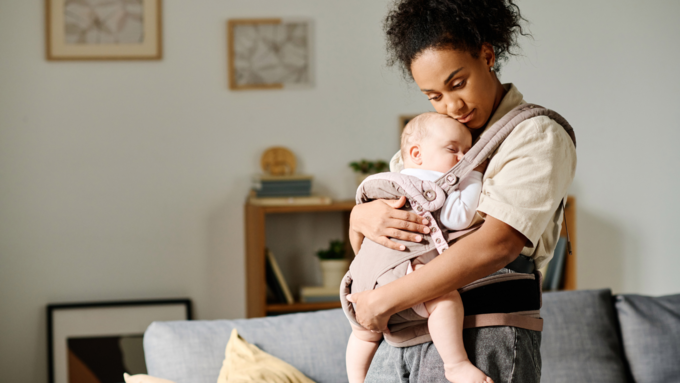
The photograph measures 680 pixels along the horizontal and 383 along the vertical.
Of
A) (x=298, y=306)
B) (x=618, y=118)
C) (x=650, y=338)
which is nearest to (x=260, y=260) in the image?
(x=298, y=306)

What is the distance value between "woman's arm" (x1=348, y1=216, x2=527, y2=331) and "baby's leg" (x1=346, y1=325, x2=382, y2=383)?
0.17 m

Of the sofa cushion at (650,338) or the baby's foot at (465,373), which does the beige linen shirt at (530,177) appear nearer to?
the baby's foot at (465,373)

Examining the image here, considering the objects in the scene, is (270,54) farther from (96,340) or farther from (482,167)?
(482,167)

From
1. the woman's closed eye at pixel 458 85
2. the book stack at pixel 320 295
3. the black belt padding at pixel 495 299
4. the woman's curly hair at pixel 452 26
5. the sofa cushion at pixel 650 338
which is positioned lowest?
the book stack at pixel 320 295

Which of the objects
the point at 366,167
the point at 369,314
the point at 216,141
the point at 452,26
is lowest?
the point at 369,314

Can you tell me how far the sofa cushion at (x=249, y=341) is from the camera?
160 cm

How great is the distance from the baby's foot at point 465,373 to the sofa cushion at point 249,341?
88 centimetres

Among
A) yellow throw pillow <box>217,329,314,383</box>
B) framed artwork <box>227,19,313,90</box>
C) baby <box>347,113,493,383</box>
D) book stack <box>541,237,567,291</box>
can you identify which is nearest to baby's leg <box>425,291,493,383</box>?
baby <box>347,113,493,383</box>

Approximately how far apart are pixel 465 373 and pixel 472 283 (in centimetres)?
14

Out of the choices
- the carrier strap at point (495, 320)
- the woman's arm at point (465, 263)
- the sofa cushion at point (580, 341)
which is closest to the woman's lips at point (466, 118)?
the woman's arm at point (465, 263)

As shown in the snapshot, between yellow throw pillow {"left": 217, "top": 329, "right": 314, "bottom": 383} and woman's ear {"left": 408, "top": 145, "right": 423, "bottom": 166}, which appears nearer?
woman's ear {"left": 408, "top": 145, "right": 423, "bottom": 166}

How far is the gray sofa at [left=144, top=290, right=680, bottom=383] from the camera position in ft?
5.34

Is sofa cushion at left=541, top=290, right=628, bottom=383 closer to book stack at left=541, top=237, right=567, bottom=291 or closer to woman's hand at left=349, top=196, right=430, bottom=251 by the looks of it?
book stack at left=541, top=237, right=567, bottom=291

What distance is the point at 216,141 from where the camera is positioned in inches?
113
